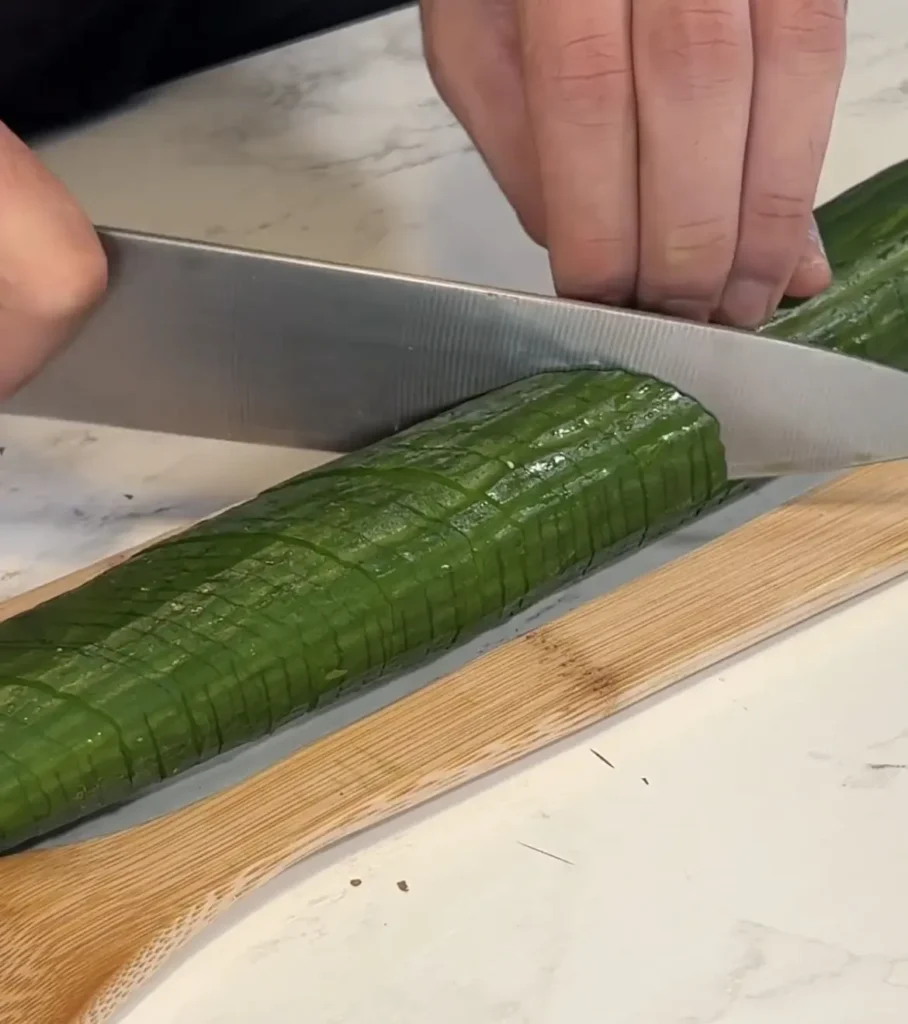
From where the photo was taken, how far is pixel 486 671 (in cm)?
112

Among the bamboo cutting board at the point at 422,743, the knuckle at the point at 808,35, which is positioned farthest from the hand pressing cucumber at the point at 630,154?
the bamboo cutting board at the point at 422,743

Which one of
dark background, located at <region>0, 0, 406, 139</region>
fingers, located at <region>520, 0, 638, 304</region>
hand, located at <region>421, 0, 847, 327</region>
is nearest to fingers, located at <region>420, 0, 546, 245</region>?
hand, located at <region>421, 0, 847, 327</region>

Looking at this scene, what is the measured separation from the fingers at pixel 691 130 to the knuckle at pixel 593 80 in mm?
13

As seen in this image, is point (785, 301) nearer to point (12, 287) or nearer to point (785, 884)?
point (785, 884)

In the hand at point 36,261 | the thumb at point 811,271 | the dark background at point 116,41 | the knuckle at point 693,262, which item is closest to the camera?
the hand at point 36,261

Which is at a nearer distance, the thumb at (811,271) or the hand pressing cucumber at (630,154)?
the hand pressing cucumber at (630,154)

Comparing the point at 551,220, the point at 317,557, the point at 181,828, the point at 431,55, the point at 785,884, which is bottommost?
the point at 785,884

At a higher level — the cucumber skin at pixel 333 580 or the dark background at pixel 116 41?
the dark background at pixel 116 41

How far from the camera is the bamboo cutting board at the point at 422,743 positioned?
3.06 feet

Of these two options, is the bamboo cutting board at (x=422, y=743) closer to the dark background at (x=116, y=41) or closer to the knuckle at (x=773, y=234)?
the knuckle at (x=773, y=234)

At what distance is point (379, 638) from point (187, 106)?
1060 mm

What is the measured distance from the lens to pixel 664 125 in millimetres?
1019

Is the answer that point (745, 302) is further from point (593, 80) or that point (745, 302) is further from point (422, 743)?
point (422, 743)

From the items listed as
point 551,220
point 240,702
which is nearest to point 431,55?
point 551,220
